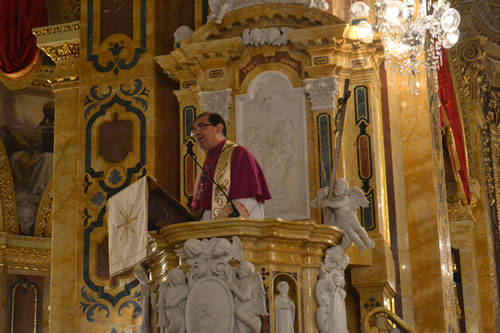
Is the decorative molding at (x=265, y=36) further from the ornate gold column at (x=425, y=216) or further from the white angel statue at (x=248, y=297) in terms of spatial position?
the white angel statue at (x=248, y=297)

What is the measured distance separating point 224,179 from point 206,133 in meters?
0.34

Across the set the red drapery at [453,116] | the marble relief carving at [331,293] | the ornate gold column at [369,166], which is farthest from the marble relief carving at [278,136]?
the red drapery at [453,116]

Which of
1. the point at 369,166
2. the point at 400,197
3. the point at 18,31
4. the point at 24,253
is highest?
the point at 18,31

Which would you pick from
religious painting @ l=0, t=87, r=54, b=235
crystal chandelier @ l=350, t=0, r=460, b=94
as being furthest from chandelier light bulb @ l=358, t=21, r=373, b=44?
religious painting @ l=0, t=87, r=54, b=235

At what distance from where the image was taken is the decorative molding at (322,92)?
789 centimetres

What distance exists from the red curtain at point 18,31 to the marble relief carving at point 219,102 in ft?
11.3

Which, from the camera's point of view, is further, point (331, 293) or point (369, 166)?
point (369, 166)

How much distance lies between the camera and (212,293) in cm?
555

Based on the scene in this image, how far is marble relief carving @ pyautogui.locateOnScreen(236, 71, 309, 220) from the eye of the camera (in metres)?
7.81

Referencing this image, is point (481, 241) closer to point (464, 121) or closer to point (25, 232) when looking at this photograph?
point (464, 121)

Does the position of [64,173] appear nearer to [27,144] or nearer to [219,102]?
[219,102]

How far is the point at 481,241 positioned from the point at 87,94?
24.5 ft

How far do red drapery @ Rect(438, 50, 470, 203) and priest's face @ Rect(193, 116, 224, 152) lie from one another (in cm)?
561

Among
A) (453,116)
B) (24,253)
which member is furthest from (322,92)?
(24,253)
